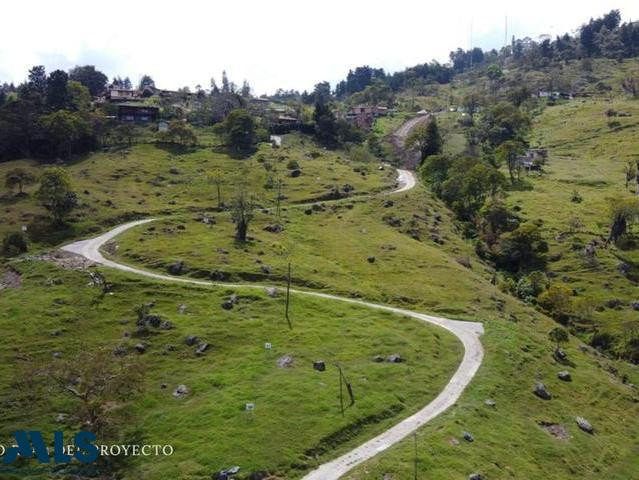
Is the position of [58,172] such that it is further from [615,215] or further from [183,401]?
[615,215]

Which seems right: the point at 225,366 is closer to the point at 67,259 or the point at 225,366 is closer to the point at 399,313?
the point at 399,313

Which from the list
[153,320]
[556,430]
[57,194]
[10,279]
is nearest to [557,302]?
[556,430]

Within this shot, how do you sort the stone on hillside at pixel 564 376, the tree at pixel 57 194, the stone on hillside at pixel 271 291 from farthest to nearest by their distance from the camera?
the tree at pixel 57 194, the stone on hillside at pixel 271 291, the stone on hillside at pixel 564 376

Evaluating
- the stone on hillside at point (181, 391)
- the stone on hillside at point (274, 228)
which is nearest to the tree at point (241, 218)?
the stone on hillside at point (274, 228)

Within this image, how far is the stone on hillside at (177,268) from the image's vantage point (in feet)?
360

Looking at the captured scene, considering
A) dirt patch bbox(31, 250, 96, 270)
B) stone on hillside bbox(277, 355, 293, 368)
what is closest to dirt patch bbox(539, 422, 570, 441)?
stone on hillside bbox(277, 355, 293, 368)

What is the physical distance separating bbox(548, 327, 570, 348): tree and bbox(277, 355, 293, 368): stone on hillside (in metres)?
49.3

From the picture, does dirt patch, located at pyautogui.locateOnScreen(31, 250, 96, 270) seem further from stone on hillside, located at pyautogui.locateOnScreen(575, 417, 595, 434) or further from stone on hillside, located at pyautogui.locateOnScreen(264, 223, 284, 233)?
stone on hillside, located at pyautogui.locateOnScreen(575, 417, 595, 434)

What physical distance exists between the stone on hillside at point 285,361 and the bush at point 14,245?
67.3 metres

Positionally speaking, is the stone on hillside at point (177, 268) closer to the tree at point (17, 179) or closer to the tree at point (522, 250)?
the tree at point (17, 179)

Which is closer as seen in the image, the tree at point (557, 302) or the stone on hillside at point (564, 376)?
the stone on hillside at point (564, 376)

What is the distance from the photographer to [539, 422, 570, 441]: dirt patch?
74.1m

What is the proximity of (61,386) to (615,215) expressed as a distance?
136 meters

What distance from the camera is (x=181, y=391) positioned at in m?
75.2
